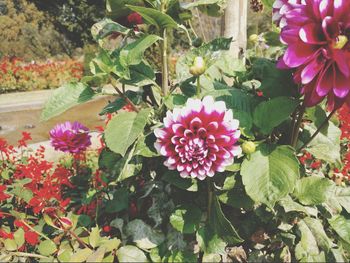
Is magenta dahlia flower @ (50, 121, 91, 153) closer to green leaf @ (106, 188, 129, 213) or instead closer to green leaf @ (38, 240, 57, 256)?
green leaf @ (106, 188, 129, 213)

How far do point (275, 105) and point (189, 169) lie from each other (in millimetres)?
315

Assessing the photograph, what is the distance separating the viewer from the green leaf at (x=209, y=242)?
112 centimetres

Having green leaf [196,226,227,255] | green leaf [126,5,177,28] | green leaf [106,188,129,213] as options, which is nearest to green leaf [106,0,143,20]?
green leaf [126,5,177,28]

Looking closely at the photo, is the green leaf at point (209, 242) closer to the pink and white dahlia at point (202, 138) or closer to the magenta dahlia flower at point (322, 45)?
the pink and white dahlia at point (202, 138)

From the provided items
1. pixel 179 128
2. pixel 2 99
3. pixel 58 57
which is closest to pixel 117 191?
pixel 179 128

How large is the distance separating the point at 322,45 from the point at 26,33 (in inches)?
748

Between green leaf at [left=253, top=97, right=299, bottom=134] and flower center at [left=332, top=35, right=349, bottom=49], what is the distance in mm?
249

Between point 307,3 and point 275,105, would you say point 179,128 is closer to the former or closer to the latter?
point 275,105

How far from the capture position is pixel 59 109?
1.09 m

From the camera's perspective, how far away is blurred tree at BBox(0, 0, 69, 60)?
55.9ft

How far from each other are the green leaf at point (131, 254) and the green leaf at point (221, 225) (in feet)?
0.83

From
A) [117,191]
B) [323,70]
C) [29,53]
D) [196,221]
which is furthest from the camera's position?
[29,53]

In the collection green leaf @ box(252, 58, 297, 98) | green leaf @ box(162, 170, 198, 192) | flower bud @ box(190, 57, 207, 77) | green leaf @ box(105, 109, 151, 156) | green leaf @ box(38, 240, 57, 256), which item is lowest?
green leaf @ box(38, 240, 57, 256)

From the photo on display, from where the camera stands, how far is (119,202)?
4.67 feet
